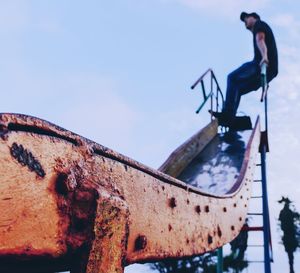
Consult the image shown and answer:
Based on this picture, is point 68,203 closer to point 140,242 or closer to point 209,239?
point 140,242

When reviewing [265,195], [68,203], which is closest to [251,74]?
[265,195]

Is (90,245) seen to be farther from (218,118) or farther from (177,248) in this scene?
(218,118)

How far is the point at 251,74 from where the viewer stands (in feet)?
22.7

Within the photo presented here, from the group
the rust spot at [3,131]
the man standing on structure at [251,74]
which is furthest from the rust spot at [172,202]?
the man standing on structure at [251,74]

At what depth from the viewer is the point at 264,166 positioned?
6.92 m

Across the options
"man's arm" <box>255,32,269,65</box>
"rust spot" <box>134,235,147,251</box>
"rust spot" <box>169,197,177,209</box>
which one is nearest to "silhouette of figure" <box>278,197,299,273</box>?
"man's arm" <box>255,32,269,65</box>

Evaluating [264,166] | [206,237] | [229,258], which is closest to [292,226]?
[229,258]

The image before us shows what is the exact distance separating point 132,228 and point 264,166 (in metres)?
6.36

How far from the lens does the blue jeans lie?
6.92 metres

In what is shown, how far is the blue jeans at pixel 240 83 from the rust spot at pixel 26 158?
6.43 metres

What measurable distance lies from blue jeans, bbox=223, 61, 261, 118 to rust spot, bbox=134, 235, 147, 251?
611cm

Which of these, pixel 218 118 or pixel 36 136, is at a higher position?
pixel 218 118

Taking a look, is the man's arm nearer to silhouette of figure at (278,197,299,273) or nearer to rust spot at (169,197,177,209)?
rust spot at (169,197,177,209)

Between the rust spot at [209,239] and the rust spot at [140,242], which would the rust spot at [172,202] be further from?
the rust spot at [209,239]
